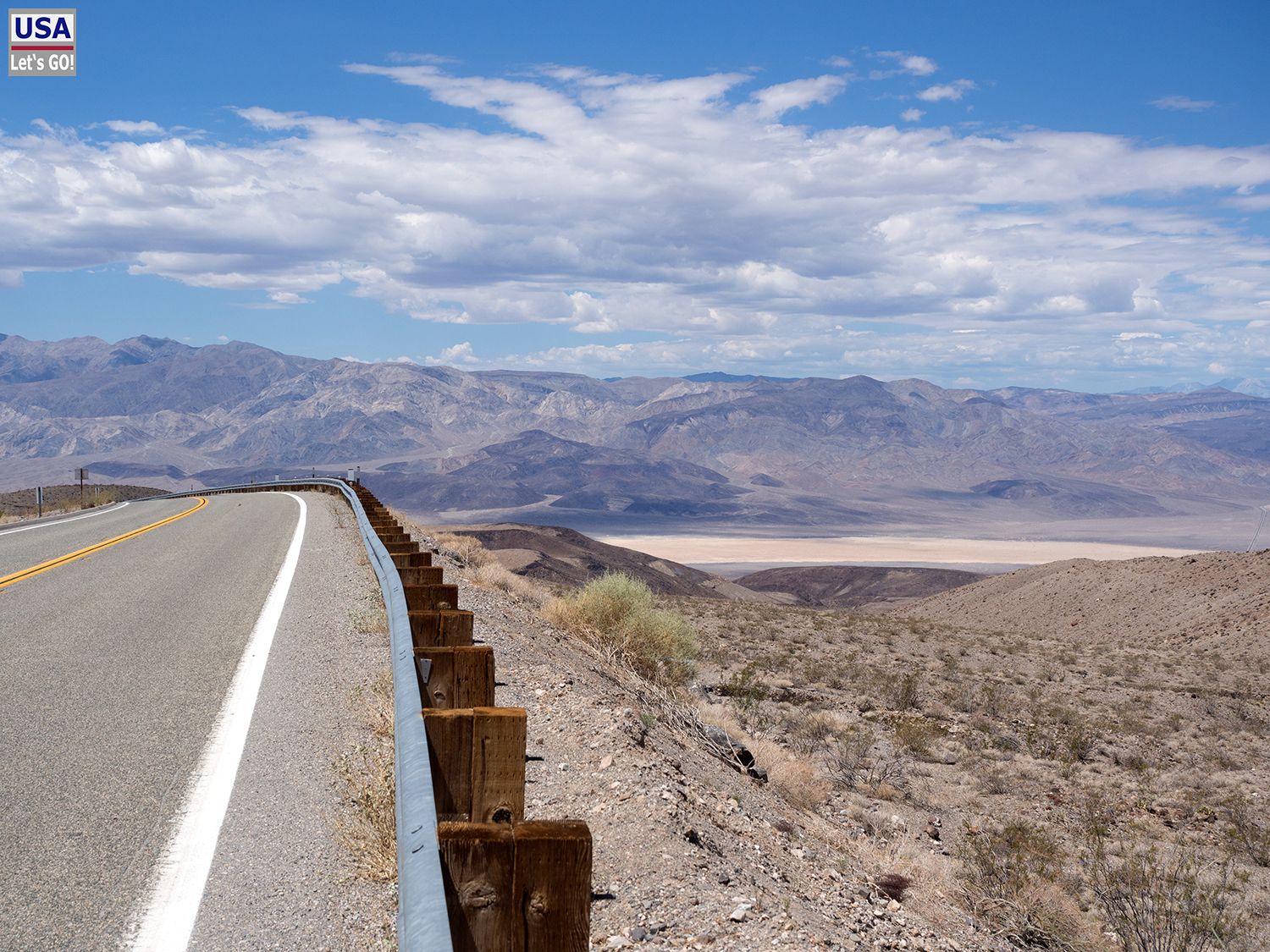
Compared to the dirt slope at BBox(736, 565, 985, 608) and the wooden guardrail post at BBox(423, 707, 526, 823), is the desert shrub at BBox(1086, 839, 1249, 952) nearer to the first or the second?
the wooden guardrail post at BBox(423, 707, 526, 823)

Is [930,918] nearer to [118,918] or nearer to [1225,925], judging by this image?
[1225,925]

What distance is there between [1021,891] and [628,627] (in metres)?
6.61

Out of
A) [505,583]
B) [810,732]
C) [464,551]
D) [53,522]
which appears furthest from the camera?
[464,551]

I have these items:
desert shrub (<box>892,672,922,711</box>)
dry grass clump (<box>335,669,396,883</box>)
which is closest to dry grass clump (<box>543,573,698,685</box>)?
desert shrub (<box>892,672,922,711</box>)

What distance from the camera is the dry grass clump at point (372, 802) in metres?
4.16

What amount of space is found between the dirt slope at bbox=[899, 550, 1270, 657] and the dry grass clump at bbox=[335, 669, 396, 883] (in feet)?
82.4

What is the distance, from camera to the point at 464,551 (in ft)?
72.7

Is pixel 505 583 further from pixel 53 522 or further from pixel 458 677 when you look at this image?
pixel 458 677

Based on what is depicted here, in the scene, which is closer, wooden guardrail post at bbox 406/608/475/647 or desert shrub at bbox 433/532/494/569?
wooden guardrail post at bbox 406/608/475/647

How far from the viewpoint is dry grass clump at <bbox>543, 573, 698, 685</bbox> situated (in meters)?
13.1

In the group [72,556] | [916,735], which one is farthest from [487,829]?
[72,556]

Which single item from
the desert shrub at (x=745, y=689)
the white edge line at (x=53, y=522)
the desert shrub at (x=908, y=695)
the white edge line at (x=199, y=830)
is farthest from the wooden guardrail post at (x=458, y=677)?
the white edge line at (x=53, y=522)

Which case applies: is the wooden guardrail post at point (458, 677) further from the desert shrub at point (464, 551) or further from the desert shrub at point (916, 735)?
the desert shrub at point (464, 551)

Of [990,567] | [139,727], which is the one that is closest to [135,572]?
[139,727]
